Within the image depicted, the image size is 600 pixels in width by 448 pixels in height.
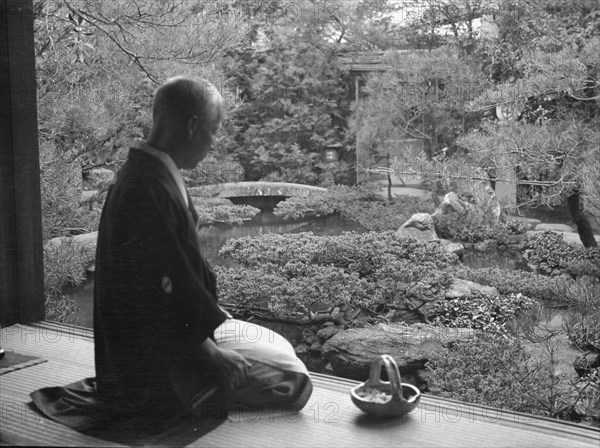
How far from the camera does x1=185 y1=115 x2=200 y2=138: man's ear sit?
158 centimetres

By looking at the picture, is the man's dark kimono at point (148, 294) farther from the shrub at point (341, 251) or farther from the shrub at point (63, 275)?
the shrub at point (63, 275)

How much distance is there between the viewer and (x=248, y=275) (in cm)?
243

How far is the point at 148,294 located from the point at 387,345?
1166 mm

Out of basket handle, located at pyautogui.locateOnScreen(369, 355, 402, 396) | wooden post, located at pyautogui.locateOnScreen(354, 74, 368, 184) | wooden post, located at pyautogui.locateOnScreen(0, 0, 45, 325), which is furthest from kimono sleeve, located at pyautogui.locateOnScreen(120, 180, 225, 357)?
wooden post, located at pyautogui.locateOnScreen(354, 74, 368, 184)

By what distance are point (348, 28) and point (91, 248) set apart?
1.40 metres

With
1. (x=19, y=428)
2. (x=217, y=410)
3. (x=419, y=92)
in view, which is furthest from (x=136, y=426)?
(x=419, y=92)

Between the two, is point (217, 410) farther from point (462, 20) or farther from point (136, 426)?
point (462, 20)

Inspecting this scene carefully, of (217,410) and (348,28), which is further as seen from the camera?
(348,28)

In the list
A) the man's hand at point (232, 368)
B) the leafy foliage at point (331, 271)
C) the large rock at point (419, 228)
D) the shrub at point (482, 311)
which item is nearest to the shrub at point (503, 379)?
the shrub at point (482, 311)

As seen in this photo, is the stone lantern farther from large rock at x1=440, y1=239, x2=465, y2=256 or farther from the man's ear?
the man's ear

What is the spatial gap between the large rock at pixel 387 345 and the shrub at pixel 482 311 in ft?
0.26

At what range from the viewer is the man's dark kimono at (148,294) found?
159 cm

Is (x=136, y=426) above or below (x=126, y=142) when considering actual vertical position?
below

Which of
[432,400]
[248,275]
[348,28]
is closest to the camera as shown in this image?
[432,400]
